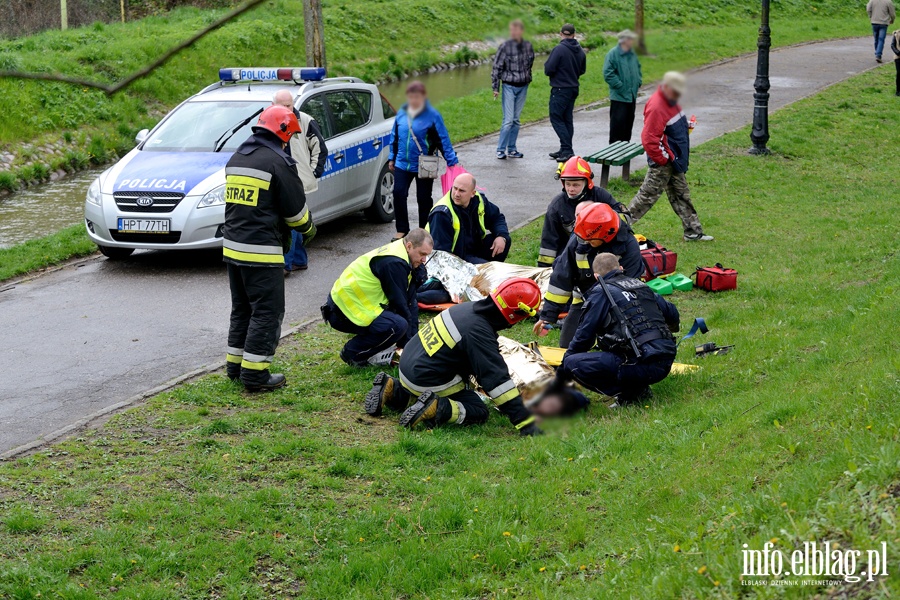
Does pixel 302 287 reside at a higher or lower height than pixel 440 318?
lower

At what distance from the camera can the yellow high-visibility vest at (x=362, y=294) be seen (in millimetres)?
8289

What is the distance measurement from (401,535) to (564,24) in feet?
10.2

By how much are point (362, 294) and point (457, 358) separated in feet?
5.08

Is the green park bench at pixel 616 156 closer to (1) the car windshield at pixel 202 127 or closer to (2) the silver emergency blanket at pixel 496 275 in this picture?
(2) the silver emergency blanket at pixel 496 275

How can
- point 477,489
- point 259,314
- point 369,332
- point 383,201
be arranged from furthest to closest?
point 383,201 < point 369,332 < point 259,314 < point 477,489

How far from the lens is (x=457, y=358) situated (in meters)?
7.12

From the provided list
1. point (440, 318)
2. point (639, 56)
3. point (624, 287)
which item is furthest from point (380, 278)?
point (639, 56)

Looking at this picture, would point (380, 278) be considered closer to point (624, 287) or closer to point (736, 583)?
point (624, 287)

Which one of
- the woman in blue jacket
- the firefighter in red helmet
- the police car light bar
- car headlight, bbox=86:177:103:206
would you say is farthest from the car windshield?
the firefighter in red helmet

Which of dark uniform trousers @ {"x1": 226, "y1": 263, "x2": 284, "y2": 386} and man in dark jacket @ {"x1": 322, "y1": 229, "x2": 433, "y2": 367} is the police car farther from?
dark uniform trousers @ {"x1": 226, "y1": 263, "x2": 284, "y2": 386}

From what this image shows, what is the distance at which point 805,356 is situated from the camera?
740cm

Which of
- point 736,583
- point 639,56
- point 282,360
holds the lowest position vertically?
point 282,360

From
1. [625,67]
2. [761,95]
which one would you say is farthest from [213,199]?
[761,95]

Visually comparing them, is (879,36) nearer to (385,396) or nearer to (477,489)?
(385,396)
